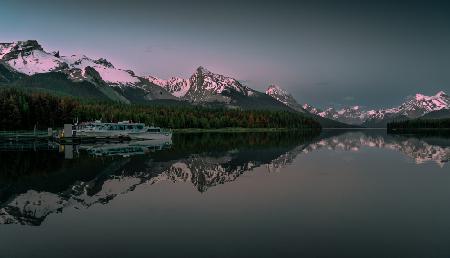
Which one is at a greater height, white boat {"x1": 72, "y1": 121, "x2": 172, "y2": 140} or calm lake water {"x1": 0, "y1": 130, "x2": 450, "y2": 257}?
white boat {"x1": 72, "y1": 121, "x2": 172, "y2": 140}

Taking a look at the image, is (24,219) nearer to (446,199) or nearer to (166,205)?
(166,205)

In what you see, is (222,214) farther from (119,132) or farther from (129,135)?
(119,132)

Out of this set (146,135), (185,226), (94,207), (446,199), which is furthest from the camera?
(146,135)

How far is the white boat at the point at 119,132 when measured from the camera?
13874 cm

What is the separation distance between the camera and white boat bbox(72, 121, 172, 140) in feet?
455

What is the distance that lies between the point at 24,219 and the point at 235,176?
86.5ft

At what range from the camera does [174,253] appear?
20.3 meters

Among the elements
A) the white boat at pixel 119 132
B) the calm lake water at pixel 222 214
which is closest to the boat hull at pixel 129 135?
the white boat at pixel 119 132

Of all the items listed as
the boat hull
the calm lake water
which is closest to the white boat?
the boat hull

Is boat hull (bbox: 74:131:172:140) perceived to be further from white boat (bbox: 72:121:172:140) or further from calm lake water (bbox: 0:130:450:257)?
calm lake water (bbox: 0:130:450:257)

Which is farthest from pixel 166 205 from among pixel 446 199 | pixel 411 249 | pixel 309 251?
pixel 446 199

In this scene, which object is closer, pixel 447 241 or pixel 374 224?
pixel 447 241

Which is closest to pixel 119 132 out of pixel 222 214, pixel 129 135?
pixel 129 135

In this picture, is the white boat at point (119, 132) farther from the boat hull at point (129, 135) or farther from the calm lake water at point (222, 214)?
the calm lake water at point (222, 214)
